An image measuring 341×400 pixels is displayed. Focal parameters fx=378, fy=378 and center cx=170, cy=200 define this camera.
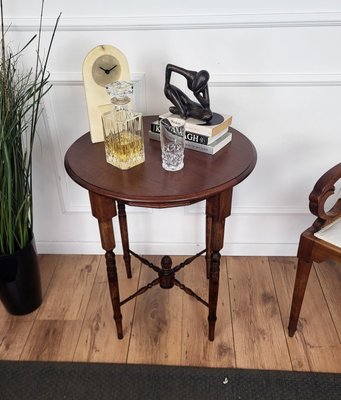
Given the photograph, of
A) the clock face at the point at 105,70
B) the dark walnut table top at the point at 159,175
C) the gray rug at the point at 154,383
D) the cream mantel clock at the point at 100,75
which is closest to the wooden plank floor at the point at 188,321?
the gray rug at the point at 154,383

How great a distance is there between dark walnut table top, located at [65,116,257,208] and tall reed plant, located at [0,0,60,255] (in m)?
0.22

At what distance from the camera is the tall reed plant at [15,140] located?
1207 mm

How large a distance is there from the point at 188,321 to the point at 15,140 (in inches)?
37.6

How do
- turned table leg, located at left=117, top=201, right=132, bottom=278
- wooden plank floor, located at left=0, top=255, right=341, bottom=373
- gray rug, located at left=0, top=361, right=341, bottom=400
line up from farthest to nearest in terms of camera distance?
turned table leg, located at left=117, top=201, right=132, bottom=278
wooden plank floor, located at left=0, top=255, right=341, bottom=373
gray rug, located at left=0, top=361, right=341, bottom=400

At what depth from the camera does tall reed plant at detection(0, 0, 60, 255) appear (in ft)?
3.96

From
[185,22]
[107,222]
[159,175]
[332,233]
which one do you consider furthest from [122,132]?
[332,233]

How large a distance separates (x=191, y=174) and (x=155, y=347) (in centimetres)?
74

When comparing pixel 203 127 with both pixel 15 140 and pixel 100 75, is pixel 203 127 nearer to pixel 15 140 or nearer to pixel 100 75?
pixel 100 75

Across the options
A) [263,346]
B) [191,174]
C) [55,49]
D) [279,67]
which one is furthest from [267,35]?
[263,346]

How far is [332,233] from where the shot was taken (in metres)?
1.23

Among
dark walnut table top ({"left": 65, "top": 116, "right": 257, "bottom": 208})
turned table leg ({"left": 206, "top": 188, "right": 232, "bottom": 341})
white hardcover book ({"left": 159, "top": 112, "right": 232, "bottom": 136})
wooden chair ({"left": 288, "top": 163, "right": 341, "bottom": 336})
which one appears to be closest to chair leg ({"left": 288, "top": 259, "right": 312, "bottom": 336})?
wooden chair ({"left": 288, "top": 163, "right": 341, "bottom": 336})

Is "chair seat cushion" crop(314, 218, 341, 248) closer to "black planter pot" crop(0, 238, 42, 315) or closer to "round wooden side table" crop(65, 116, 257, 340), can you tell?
"round wooden side table" crop(65, 116, 257, 340)

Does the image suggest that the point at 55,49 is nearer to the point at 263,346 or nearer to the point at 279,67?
the point at 279,67

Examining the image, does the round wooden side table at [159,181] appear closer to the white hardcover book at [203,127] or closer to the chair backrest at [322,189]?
the white hardcover book at [203,127]
